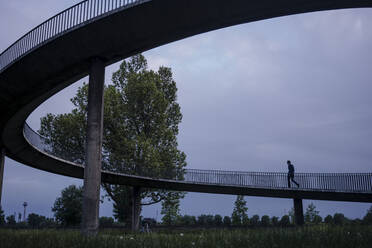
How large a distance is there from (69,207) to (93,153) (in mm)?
42263

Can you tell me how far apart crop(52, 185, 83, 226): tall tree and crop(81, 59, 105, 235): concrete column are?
40529mm

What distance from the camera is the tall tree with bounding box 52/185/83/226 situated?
2212 inches

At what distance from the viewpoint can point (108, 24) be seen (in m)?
16.4

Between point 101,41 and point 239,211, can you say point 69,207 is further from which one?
point 101,41

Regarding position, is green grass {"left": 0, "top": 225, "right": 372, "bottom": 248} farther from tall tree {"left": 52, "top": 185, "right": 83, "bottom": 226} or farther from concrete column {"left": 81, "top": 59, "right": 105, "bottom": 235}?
tall tree {"left": 52, "top": 185, "right": 83, "bottom": 226}

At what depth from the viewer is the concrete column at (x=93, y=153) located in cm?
1727

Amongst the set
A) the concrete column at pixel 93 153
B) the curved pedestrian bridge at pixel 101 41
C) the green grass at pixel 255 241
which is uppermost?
the curved pedestrian bridge at pixel 101 41

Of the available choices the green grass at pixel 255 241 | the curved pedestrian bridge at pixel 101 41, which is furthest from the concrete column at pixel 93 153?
the green grass at pixel 255 241

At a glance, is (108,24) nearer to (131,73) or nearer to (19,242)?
(19,242)

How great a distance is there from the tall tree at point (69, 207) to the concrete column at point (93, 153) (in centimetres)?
4053

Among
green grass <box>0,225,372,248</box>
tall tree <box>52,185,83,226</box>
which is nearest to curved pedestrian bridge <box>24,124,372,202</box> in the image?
green grass <box>0,225,372,248</box>

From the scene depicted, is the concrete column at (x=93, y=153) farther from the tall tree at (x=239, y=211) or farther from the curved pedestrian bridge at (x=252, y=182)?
the tall tree at (x=239, y=211)

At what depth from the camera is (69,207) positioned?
56.6 m

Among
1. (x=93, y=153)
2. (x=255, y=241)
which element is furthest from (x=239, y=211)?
(x=255, y=241)
